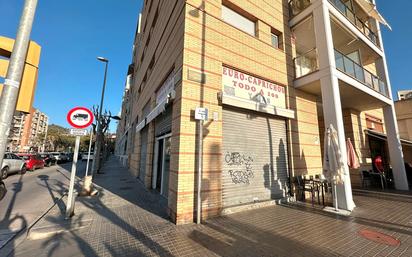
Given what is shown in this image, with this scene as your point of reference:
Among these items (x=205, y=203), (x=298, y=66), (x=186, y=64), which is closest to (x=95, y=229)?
(x=205, y=203)

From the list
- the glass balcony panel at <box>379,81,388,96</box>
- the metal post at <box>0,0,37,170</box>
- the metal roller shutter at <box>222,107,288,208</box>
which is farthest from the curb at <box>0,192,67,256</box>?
the glass balcony panel at <box>379,81,388,96</box>

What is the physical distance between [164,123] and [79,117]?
3.00 m

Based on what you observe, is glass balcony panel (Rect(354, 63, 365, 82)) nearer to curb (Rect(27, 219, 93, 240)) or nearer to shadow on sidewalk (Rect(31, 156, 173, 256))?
shadow on sidewalk (Rect(31, 156, 173, 256))

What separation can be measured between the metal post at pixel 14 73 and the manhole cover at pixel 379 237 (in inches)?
267

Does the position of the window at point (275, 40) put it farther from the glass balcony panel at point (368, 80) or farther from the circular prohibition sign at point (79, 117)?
the circular prohibition sign at point (79, 117)

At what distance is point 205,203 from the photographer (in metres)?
5.47

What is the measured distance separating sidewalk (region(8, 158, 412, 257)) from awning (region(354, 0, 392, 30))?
11941 mm

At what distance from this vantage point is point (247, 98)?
23.3 feet

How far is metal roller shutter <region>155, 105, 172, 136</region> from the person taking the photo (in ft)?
23.6

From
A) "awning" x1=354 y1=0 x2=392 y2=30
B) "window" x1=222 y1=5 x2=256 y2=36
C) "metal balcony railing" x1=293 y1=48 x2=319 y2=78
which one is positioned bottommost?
"metal balcony railing" x1=293 y1=48 x2=319 y2=78

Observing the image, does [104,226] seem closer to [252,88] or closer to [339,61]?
[252,88]

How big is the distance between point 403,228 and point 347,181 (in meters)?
1.81

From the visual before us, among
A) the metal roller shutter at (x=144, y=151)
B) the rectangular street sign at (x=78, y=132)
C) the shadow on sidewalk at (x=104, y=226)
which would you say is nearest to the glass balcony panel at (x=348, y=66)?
the shadow on sidewalk at (x=104, y=226)

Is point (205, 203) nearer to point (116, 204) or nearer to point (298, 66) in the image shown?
point (116, 204)
